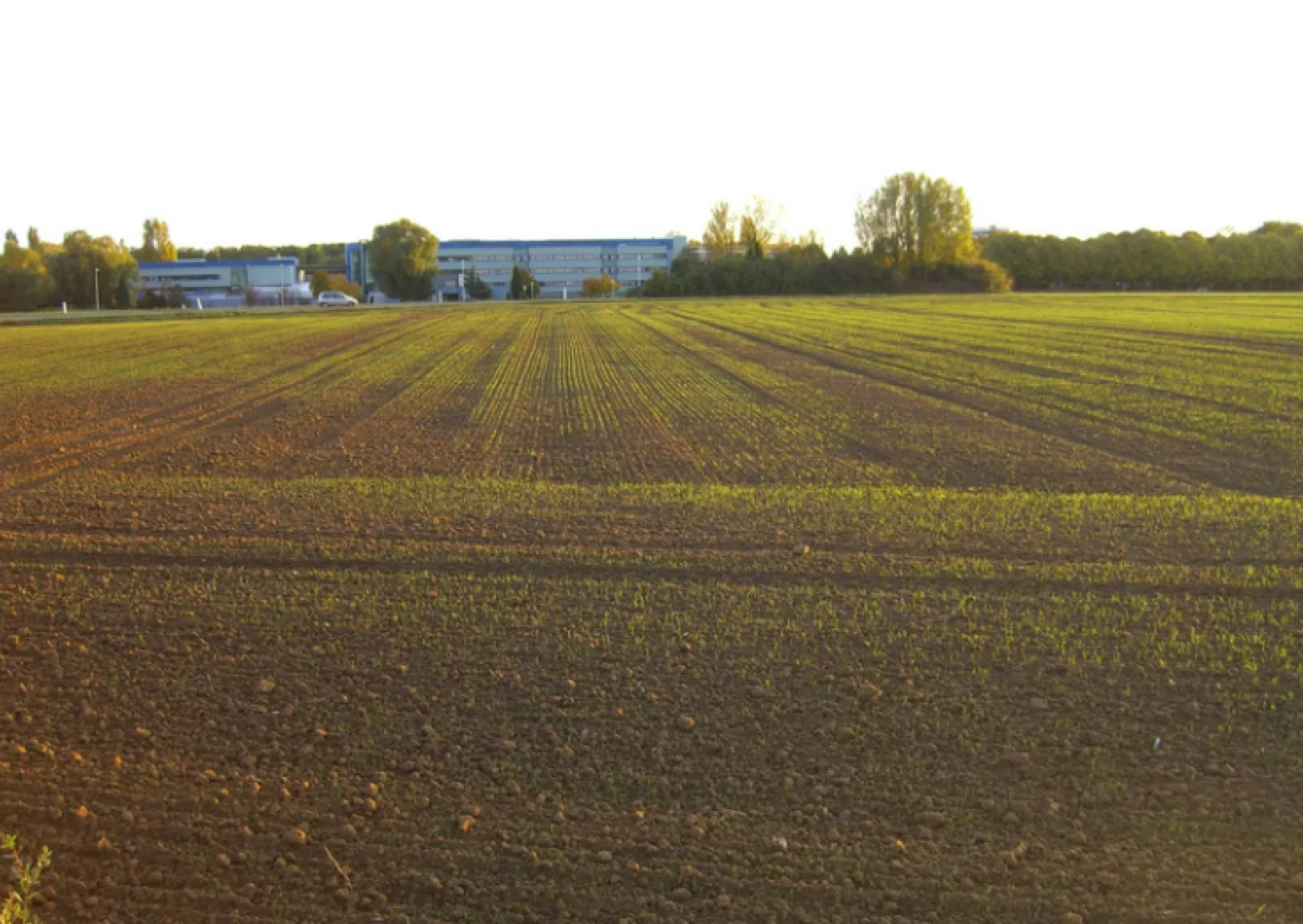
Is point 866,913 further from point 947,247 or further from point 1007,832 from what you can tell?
point 947,247

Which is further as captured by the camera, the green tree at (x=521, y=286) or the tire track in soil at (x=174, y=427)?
the green tree at (x=521, y=286)

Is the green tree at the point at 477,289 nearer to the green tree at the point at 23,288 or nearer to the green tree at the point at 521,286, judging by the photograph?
the green tree at the point at 521,286

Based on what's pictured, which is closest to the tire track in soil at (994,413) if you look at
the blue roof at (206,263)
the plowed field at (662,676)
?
the plowed field at (662,676)

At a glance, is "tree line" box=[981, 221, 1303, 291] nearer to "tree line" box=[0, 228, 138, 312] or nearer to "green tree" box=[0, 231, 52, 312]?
"tree line" box=[0, 228, 138, 312]

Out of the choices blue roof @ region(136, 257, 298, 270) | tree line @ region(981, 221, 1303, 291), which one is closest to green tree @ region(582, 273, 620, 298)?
blue roof @ region(136, 257, 298, 270)

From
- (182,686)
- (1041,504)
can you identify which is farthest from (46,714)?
(1041,504)

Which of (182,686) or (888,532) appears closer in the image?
(182,686)
